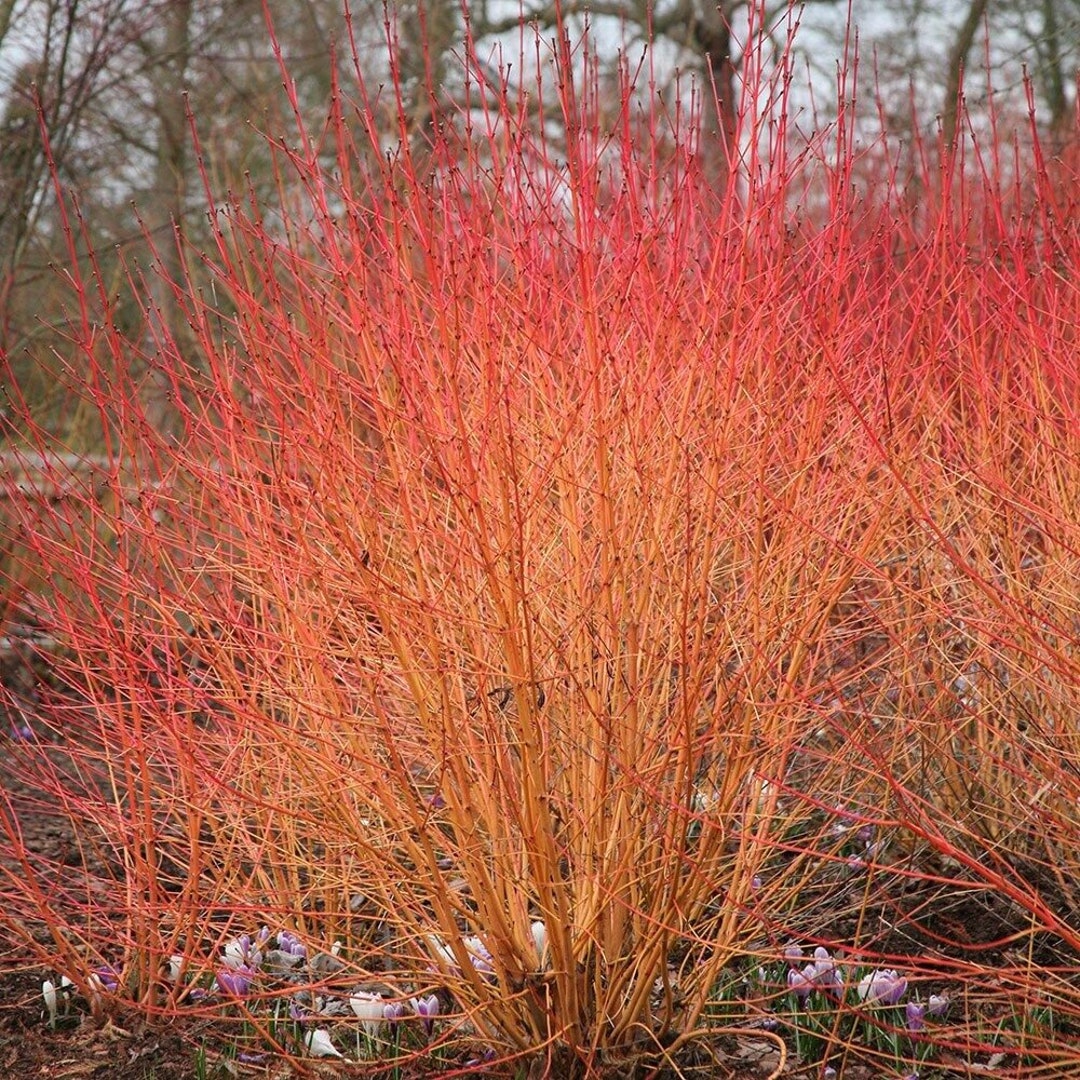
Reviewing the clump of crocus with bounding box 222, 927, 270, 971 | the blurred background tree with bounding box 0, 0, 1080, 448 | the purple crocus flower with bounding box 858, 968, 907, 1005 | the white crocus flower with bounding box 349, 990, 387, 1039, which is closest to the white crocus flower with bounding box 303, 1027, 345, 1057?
the white crocus flower with bounding box 349, 990, 387, 1039

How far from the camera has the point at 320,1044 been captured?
2.96 m

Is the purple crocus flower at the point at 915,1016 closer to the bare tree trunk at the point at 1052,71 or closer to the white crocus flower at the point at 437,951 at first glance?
the white crocus flower at the point at 437,951

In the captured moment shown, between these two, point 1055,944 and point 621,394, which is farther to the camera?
point 1055,944

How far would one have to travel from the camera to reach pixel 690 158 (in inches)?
111

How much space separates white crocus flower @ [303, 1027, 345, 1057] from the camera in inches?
116

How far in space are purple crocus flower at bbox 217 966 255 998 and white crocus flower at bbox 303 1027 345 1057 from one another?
0.18 metres

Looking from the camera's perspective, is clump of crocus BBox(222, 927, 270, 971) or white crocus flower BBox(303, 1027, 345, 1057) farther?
clump of crocus BBox(222, 927, 270, 971)

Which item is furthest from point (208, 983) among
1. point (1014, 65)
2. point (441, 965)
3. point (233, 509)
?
point (1014, 65)

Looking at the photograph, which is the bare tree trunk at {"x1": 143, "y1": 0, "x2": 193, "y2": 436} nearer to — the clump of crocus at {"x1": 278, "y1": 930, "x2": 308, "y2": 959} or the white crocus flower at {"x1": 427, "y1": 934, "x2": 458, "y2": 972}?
the clump of crocus at {"x1": 278, "y1": 930, "x2": 308, "y2": 959}

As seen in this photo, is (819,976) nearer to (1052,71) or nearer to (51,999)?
(51,999)

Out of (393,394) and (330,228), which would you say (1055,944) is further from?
(330,228)

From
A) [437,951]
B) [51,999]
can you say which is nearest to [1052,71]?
[437,951]

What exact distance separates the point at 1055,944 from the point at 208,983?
224 centimetres

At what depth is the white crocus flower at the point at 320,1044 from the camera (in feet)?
9.70
